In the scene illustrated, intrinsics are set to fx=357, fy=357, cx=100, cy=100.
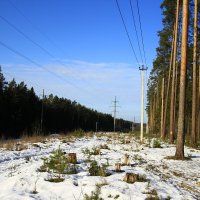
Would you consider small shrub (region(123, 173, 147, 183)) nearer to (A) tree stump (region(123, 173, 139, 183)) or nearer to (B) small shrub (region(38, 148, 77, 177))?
(A) tree stump (region(123, 173, 139, 183))

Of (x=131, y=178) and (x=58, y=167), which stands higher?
(x=58, y=167)

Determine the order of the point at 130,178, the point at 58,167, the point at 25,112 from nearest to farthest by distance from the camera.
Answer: the point at 130,178 → the point at 58,167 → the point at 25,112

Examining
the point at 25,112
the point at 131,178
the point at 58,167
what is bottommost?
the point at 131,178

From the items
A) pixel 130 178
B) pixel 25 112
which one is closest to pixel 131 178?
pixel 130 178

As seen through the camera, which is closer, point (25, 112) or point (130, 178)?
point (130, 178)

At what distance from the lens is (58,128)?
2800 inches

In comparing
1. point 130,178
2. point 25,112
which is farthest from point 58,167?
point 25,112

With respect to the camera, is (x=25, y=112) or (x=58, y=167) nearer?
(x=58, y=167)

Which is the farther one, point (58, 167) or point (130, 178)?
point (58, 167)

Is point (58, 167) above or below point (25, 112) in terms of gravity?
below

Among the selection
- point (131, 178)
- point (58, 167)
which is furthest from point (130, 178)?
point (58, 167)

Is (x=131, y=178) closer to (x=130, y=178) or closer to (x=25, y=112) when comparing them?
(x=130, y=178)

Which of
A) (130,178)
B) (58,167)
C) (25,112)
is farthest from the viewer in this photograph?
(25,112)

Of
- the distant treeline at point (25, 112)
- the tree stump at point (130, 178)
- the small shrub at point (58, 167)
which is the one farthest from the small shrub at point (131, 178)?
the distant treeline at point (25, 112)
